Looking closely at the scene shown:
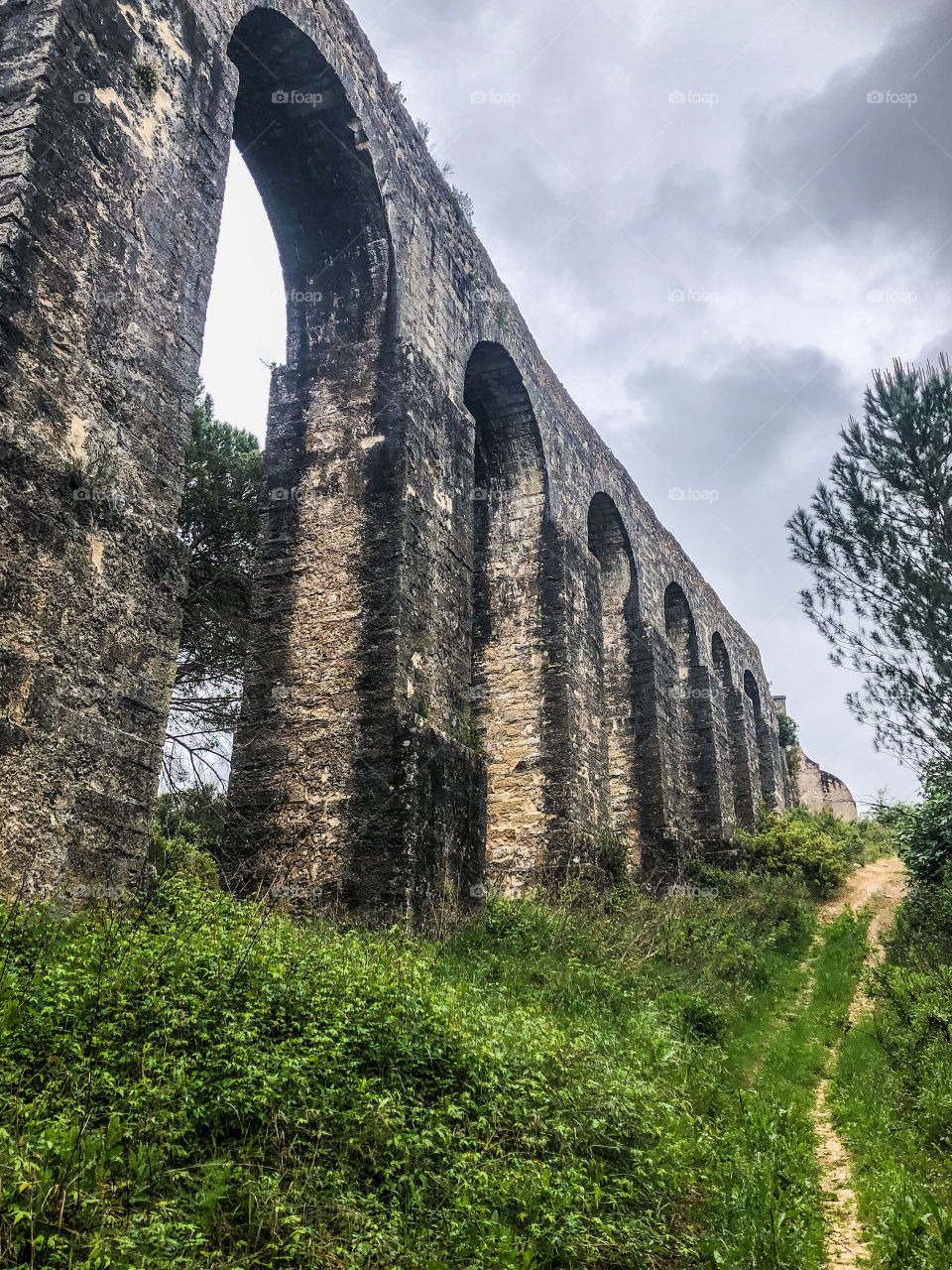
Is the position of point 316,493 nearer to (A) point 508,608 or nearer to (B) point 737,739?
(A) point 508,608

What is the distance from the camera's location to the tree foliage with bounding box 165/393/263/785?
11289 millimetres

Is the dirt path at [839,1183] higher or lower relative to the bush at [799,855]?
lower

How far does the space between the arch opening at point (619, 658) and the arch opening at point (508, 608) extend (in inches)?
89.2

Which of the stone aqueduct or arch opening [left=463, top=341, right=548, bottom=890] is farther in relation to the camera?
arch opening [left=463, top=341, right=548, bottom=890]

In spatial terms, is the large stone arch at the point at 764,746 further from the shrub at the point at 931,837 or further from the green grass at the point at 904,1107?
the green grass at the point at 904,1107

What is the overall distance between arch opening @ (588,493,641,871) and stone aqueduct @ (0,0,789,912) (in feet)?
0.22

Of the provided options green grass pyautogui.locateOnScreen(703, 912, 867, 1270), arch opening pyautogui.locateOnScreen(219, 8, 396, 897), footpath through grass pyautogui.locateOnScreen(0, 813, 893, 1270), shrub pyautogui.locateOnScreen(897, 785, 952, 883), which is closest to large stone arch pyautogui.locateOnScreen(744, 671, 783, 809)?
shrub pyautogui.locateOnScreen(897, 785, 952, 883)

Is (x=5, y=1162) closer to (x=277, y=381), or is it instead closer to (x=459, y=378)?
(x=277, y=381)

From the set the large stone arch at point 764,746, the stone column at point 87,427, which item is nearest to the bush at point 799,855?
the large stone arch at point 764,746

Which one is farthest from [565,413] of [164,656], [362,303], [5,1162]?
[5,1162]

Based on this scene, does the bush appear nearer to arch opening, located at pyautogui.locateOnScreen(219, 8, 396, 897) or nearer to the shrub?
the shrub

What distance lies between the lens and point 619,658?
14000mm

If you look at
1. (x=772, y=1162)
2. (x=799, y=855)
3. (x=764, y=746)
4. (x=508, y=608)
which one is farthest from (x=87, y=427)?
(x=764, y=746)

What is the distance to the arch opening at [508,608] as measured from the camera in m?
9.59
